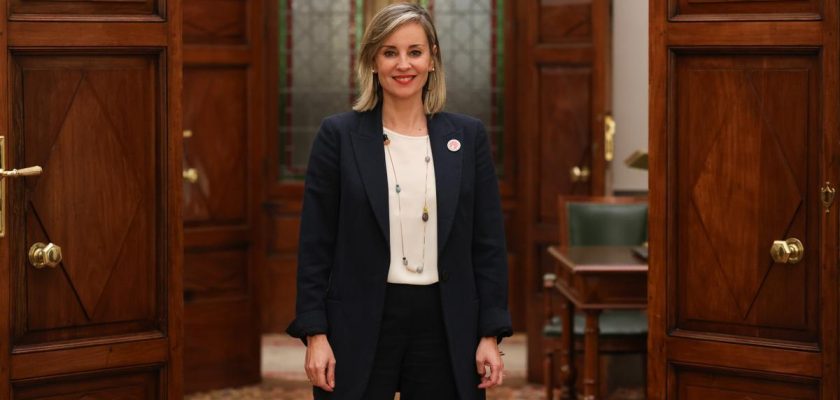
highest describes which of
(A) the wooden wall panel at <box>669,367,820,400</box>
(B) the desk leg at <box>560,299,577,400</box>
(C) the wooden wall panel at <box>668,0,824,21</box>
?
(C) the wooden wall panel at <box>668,0,824,21</box>

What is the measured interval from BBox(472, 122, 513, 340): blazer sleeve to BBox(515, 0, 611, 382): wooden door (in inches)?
138

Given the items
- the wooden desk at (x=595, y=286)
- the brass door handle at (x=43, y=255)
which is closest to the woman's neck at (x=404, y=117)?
the brass door handle at (x=43, y=255)

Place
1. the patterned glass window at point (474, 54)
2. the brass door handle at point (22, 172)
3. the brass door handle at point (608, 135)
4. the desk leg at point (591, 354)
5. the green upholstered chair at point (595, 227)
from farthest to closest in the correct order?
the patterned glass window at point (474, 54) < the brass door handle at point (608, 135) < the green upholstered chair at point (595, 227) < the desk leg at point (591, 354) < the brass door handle at point (22, 172)

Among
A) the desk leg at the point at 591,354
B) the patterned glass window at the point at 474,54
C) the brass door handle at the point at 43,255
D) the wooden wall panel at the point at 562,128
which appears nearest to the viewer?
the brass door handle at the point at 43,255

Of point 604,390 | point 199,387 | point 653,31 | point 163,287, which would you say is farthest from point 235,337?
point 653,31

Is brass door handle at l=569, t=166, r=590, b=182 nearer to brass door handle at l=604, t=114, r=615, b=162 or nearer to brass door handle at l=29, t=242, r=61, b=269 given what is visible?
Answer: brass door handle at l=604, t=114, r=615, b=162

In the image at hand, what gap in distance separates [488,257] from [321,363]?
18.2 inches

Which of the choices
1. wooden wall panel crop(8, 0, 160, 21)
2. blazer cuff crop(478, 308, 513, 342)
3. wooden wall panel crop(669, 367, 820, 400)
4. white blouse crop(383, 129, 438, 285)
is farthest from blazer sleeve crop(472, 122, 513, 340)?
wooden wall panel crop(8, 0, 160, 21)

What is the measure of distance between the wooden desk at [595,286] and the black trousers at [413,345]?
2.15 meters

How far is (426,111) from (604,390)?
3683 mm

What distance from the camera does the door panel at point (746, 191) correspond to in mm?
3594

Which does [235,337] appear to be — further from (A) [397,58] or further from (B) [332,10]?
(A) [397,58]

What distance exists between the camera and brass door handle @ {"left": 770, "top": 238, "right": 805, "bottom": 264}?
3584 millimetres

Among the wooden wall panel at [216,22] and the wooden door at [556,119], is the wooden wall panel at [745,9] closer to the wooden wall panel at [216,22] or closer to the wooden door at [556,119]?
the wooden door at [556,119]
